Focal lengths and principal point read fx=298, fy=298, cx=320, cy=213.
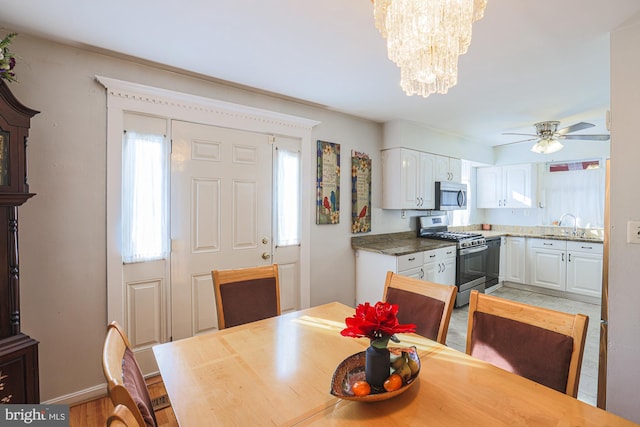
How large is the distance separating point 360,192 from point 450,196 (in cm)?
156

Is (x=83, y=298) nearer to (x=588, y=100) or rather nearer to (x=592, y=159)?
(x=588, y=100)

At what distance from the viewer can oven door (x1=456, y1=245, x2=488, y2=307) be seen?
12.5 feet

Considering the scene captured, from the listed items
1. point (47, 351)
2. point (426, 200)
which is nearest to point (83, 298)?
point (47, 351)

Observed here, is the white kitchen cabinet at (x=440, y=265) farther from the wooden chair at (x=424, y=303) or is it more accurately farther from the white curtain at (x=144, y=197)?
the white curtain at (x=144, y=197)

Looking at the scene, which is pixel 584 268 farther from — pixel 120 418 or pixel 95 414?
pixel 95 414

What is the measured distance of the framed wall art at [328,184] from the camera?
3201 millimetres

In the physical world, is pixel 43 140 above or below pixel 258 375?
above

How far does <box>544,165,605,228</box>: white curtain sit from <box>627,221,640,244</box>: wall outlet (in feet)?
11.6

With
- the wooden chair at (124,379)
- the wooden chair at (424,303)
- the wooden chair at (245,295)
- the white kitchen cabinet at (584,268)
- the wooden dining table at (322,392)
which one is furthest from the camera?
the white kitchen cabinet at (584,268)

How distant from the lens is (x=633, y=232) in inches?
63.2

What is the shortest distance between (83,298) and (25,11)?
1725 mm

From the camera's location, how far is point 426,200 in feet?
13.0

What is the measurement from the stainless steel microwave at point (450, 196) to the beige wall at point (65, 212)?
3.56m

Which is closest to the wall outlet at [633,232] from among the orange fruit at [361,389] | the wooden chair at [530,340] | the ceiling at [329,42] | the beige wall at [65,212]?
the wooden chair at [530,340]
